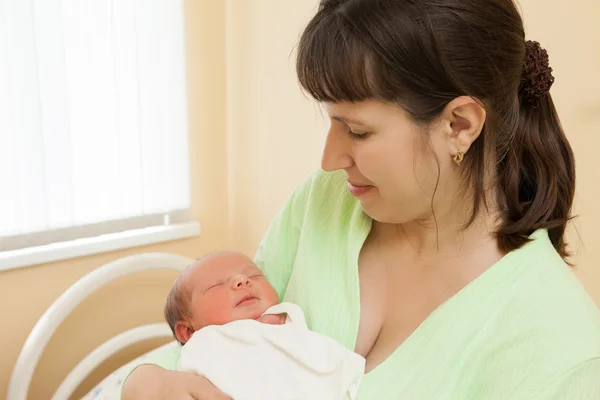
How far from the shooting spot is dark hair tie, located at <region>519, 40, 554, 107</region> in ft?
3.19

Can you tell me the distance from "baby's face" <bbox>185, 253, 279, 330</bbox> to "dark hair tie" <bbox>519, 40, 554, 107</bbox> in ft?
1.92

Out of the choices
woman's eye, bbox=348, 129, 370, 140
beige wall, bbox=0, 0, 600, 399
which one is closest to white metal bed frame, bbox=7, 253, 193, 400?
beige wall, bbox=0, 0, 600, 399

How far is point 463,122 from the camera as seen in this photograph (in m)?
0.92

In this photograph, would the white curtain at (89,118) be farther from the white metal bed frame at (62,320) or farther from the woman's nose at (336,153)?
the woman's nose at (336,153)

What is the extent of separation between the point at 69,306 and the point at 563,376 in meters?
1.30

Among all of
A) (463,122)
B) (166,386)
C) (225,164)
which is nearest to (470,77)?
(463,122)

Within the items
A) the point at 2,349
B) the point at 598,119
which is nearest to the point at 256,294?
the point at 598,119

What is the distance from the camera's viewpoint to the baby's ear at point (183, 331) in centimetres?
121

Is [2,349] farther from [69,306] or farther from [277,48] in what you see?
[277,48]

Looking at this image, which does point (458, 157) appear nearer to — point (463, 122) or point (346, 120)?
point (463, 122)

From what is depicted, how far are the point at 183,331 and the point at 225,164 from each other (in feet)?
3.91

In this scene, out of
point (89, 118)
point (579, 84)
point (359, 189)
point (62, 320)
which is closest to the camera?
point (359, 189)

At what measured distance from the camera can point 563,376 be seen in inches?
32.3

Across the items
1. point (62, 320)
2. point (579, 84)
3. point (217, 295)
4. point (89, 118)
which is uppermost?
point (579, 84)
